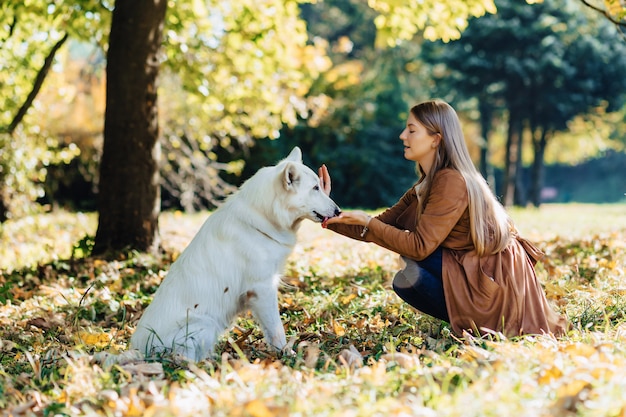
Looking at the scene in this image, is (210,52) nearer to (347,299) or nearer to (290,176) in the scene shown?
(347,299)

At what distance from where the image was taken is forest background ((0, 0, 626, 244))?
984 cm

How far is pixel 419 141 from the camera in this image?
4152 mm

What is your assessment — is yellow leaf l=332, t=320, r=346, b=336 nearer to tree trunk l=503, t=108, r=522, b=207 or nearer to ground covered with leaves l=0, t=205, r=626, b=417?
ground covered with leaves l=0, t=205, r=626, b=417

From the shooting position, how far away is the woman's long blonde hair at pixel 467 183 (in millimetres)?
3893

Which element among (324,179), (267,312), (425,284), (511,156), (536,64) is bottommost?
(267,312)

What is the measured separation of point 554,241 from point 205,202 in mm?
11477

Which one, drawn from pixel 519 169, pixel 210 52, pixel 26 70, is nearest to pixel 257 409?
pixel 210 52

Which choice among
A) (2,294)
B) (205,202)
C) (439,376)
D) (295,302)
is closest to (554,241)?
(295,302)

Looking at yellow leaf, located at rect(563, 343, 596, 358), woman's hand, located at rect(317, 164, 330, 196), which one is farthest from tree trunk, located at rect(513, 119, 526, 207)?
yellow leaf, located at rect(563, 343, 596, 358)

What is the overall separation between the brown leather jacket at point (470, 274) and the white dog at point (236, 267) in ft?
2.14

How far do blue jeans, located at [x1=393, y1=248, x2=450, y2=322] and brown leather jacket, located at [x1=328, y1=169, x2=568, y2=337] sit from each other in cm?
8

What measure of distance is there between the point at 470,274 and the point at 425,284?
0.97ft

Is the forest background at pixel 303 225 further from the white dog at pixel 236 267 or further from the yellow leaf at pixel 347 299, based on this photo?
the white dog at pixel 236 267

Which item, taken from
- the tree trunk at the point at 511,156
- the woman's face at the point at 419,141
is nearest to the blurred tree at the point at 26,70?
the woman's face at the point at 419,141
